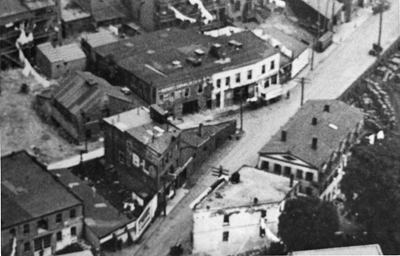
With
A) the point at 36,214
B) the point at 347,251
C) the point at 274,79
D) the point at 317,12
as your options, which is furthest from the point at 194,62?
the point at 347,251

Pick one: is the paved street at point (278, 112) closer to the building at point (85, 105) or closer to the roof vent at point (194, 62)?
the roof vent at point (194, 62)

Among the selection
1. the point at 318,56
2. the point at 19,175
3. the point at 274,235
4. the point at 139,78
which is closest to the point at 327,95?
the point at 318,56

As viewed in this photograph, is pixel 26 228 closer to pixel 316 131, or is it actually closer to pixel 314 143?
pixel 314 143

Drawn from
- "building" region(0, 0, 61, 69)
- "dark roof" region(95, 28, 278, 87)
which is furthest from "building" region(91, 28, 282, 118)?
"building" region(0, 0, 61, 69)

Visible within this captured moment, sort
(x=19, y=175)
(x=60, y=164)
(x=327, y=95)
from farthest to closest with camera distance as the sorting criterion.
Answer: (x=327, y=95)
(x=60, y=164)
(x=19, y=175)

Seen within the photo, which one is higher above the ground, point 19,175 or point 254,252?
point 19,175

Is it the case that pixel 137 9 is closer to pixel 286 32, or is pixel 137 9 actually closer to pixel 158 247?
pixel 286 32
